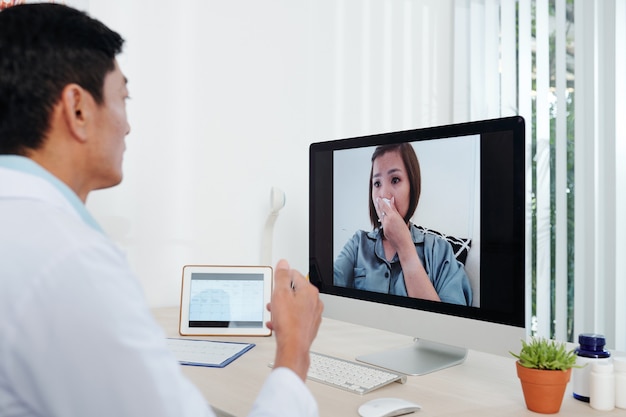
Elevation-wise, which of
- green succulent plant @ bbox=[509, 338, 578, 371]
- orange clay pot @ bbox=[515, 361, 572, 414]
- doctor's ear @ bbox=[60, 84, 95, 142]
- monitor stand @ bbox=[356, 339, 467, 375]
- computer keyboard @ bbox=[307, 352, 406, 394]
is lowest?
monitor stand @ bbox=[356, 339, 467, 375]

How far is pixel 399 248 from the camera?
1.41 m

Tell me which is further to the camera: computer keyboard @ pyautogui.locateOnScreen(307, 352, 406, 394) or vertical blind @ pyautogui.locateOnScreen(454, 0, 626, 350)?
vertical blind @ pyautogui.locateOnScreen(454, 0, 626, 350)

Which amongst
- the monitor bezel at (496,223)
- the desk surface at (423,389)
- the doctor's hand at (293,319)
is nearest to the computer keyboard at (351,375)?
the desk surface at (423,389)

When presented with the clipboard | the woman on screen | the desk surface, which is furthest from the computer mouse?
the clipboard

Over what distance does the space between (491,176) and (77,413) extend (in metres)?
0.93

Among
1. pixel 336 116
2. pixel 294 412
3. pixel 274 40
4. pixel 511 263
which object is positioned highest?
pixel 274 40

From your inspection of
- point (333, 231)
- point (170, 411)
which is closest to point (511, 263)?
point (333, 231)

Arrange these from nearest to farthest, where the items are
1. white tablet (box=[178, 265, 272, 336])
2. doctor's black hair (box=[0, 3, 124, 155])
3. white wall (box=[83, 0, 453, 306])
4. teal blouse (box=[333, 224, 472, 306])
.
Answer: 1. doctor's black hair (box=[0, 3, 124, 155])
2. teal blouse (box=[333, 224, 472, 306])
3. white tablet (box=[178, 265, 272, 336])
4. white wall (box=[83, 0, 453, 306])

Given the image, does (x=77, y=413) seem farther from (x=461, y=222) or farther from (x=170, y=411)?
(x=461, y=222)

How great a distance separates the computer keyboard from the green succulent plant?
0.26m

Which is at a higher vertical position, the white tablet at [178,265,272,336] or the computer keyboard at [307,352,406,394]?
the white tablet at [178,265,272,336]

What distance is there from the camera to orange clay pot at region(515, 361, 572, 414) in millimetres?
1013

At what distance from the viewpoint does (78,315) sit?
543mm

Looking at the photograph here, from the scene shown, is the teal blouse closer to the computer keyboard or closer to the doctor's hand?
the computer keyboard
